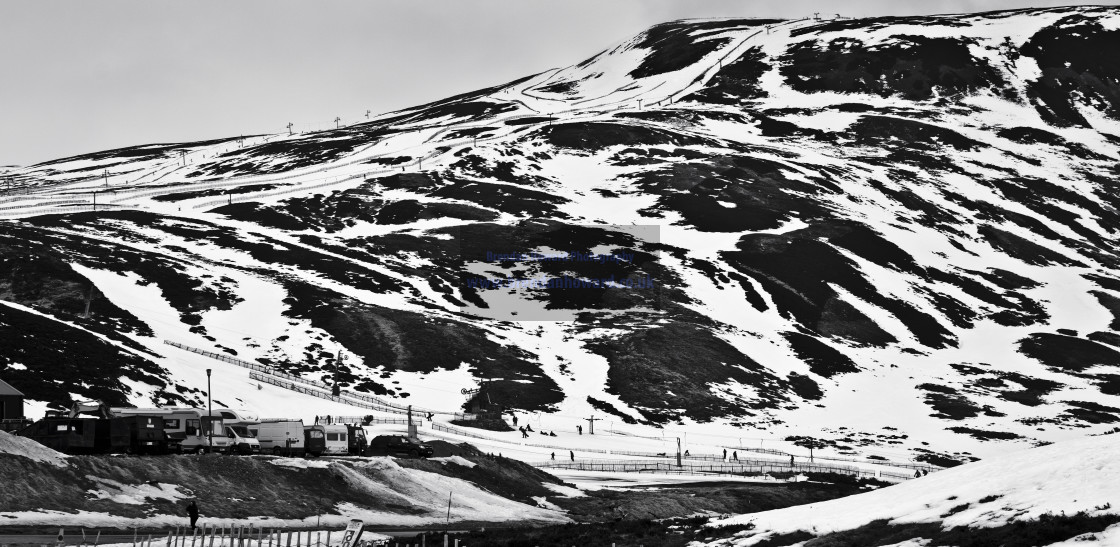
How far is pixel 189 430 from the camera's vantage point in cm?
5922

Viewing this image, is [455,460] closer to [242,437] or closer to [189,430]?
[242,437]

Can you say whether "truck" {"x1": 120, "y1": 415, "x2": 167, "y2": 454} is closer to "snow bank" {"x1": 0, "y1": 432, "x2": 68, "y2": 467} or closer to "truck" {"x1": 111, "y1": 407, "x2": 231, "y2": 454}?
"truck" {"x1": 111, "y1": 407, "x2": 231, "y2": 454}

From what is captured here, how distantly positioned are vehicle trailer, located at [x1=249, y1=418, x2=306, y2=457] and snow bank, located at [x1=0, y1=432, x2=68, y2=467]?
51.4 feet

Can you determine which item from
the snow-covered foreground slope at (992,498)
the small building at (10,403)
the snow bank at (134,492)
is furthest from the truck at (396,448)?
the snow-covered foreground slope at (992,498)

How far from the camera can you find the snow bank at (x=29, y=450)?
148 ft

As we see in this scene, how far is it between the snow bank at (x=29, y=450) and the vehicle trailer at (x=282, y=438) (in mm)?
15681

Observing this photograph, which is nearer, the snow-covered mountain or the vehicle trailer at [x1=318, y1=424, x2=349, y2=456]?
the vehicle trailer at [x1=318, y1=424, x2=349, y2=456]

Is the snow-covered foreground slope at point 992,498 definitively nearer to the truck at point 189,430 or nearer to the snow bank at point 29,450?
the snow bank at point 29,450

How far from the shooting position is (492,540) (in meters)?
40.5

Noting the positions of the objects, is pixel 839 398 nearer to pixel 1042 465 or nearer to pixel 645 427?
pixel 645 427

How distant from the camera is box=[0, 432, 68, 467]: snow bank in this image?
45.2 m

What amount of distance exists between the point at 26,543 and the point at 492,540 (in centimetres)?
1414

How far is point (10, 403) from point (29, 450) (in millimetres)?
29367

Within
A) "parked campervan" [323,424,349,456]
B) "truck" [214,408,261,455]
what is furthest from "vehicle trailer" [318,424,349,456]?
"truck" [214,408,261,455]
